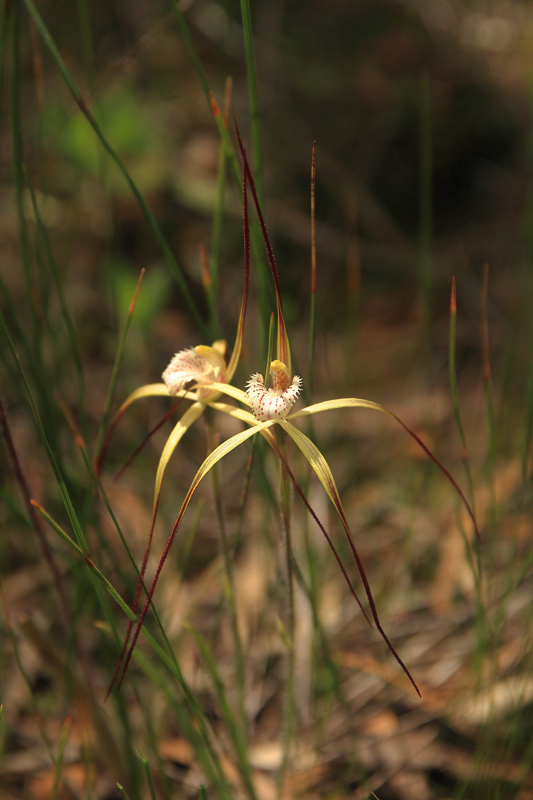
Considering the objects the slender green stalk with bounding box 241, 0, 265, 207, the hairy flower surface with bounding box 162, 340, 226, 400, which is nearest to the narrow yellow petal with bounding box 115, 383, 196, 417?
the hairy flower surface with bounding box 162, 340, 226, 400

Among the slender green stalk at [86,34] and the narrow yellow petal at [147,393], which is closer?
the narrow yellow petal at [147,393]

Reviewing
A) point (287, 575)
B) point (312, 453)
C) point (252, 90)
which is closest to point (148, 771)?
point (287, 575)

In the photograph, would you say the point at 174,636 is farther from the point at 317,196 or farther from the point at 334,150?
the point at 334,150

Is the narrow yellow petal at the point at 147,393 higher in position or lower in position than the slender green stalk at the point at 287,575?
higher

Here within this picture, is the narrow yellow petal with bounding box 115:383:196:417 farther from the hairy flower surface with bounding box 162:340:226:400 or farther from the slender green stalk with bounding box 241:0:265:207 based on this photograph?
the slender green stalk with bounding box 241:0:265:207

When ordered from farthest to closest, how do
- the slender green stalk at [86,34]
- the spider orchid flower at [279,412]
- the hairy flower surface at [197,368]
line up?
the slender green stalk at [86,34]
the hairy flower surface at [197,368]
the spider orchid flower at [279,412]

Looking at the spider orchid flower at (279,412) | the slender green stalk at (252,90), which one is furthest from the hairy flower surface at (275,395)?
the slender green stalk at (252,90)

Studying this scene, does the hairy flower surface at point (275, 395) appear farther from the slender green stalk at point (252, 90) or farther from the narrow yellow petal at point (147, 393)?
the slender green stalk at point (252, 90)
